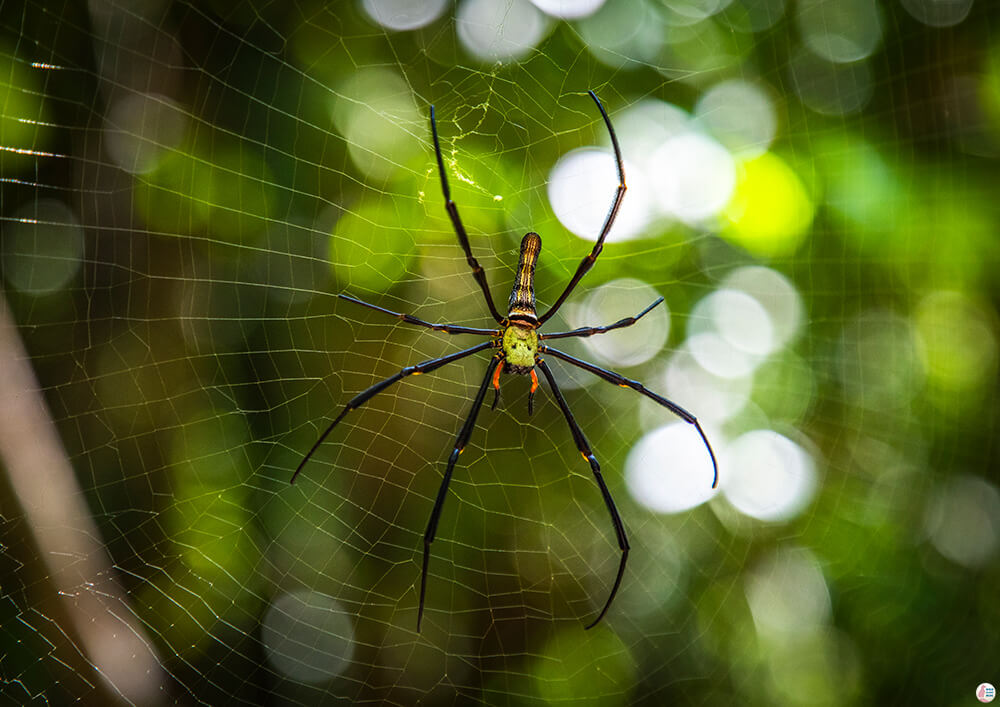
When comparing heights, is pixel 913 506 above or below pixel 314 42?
below

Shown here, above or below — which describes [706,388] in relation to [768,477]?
above

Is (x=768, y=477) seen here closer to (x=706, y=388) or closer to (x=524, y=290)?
(x=706, y=388)

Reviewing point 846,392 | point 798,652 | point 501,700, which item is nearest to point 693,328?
point 846,392

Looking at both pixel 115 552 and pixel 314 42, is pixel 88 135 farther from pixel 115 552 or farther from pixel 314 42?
pixel 115 552

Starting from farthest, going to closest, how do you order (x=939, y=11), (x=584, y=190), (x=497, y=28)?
(x=939, y=11), (x=584, y=190), (x=497, y=28)

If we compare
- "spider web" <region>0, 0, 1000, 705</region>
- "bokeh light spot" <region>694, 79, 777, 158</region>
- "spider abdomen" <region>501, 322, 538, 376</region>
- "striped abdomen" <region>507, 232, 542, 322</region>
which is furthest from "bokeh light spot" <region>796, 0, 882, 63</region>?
"spider abdomen" <region>501, 322, 538, 376</region>

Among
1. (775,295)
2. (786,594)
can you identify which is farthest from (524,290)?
(786,594)
